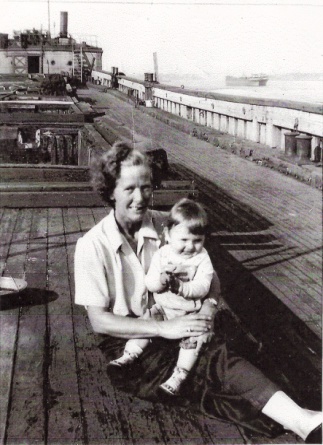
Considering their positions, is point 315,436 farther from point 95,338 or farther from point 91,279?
point 95,338

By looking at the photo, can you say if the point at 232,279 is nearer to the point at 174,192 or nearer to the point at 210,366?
the point at 174,192

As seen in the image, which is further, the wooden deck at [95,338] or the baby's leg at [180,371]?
the baby's leg at [180,371]

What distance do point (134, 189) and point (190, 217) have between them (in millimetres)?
249

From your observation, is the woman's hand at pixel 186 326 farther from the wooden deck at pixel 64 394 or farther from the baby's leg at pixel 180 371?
the wooden deck at pixel 64 394

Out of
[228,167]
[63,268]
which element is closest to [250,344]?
[63,268]

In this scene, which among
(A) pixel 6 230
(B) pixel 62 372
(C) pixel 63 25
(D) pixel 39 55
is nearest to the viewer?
(B) pixel 62 372

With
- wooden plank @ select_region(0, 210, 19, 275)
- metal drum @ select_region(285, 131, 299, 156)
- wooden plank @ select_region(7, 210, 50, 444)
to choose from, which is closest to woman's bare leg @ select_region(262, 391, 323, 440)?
A: wooden plank @ select_region(7, 210, 50, 444)

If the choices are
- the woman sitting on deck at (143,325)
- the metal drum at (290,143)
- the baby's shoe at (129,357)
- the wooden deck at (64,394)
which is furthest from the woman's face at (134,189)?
the metal drum at (290,143)

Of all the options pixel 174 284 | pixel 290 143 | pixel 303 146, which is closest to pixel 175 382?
pixel 174 284

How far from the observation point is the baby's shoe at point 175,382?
2.39 meters

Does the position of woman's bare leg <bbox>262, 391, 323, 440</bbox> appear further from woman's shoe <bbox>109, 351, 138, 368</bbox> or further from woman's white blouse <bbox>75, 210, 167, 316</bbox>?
woman's white blouse <bbox>75, 210, 167, 316</bbox>

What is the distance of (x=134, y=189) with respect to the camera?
7.99 feet

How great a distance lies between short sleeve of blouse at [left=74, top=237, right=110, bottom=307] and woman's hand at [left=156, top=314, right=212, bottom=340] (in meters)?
0.26

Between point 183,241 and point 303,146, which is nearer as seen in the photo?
point 183,241
